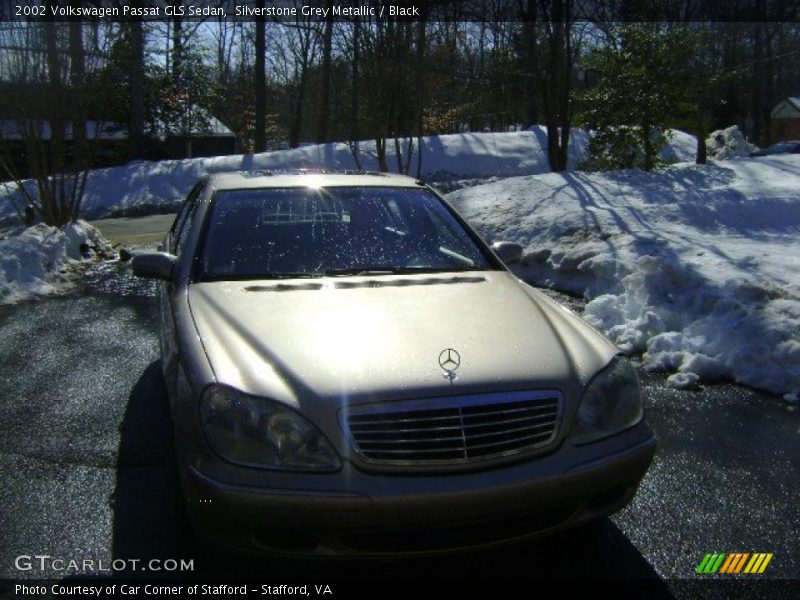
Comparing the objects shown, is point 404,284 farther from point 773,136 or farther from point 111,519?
point 773,136

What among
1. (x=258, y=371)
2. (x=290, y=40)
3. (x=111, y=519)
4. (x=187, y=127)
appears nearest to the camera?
(x=258, y=371)

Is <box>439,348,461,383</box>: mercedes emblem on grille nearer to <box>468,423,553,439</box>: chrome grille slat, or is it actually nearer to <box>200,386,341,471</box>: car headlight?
<box>468,423,553,439</box>: chrome grille slat

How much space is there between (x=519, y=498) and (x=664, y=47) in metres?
11.8

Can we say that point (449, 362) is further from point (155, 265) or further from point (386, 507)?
point (155, 265)

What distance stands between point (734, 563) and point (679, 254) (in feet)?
15.4

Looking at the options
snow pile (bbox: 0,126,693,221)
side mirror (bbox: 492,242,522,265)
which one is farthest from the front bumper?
snow pile (bbox: 0,126,693,221)

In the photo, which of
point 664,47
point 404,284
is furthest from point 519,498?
point 664,47

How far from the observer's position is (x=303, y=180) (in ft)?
15.9

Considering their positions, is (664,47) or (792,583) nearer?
(792,583)

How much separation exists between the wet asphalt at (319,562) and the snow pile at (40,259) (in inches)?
114

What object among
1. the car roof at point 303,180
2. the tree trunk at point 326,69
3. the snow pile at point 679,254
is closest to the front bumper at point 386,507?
the car roof at point 303,180

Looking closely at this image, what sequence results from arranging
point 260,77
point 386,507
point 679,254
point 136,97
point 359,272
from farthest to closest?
point 260,77, point 136,97, point 679,254, point 359,272, point 386,507

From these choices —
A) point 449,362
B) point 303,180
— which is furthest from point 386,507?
point 303,180

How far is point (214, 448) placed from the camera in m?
2.83
